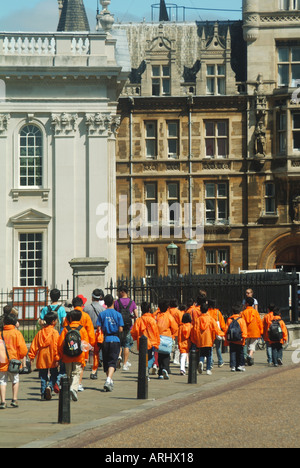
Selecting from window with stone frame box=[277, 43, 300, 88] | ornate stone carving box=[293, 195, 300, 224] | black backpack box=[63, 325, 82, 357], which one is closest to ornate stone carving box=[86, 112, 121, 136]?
ornate stone carving box=[293, 195, 300, 224]

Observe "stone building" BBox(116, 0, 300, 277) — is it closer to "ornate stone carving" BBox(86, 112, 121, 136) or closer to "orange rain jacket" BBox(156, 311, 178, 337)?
"ornate stone carving" BBox(86, 112, 121, 136)

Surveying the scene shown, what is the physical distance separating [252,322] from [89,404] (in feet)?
27.0

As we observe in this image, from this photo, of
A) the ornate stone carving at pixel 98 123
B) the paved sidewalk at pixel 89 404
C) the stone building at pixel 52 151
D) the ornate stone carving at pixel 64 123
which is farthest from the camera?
the ornate stone carving at pixel 98 123

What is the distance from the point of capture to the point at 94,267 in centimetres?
2761

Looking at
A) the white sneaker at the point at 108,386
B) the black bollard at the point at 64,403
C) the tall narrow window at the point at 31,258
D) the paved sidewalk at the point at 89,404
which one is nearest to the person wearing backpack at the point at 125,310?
the paved sidewalk at the point at 89,404

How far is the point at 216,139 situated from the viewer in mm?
55750

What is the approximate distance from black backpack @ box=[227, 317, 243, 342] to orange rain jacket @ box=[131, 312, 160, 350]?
2.28 m

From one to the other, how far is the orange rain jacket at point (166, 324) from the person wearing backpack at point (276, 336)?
2.62 meters

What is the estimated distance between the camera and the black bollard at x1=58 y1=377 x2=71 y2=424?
14.5m

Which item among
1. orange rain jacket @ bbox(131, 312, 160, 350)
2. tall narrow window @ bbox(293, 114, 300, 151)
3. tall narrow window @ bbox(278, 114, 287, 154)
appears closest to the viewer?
orange rain jacket @ bbox(131, 312, 160, 350)

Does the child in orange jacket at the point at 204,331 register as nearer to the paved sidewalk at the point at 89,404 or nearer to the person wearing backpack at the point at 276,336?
the paved sidewalk at the point at 89,404

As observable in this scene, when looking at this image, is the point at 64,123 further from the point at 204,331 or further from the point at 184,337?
the point at 204,331

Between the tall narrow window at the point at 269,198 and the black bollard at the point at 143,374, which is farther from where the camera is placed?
the tall narrow window at the point at 269,198

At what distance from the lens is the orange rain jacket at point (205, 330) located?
22.5m
